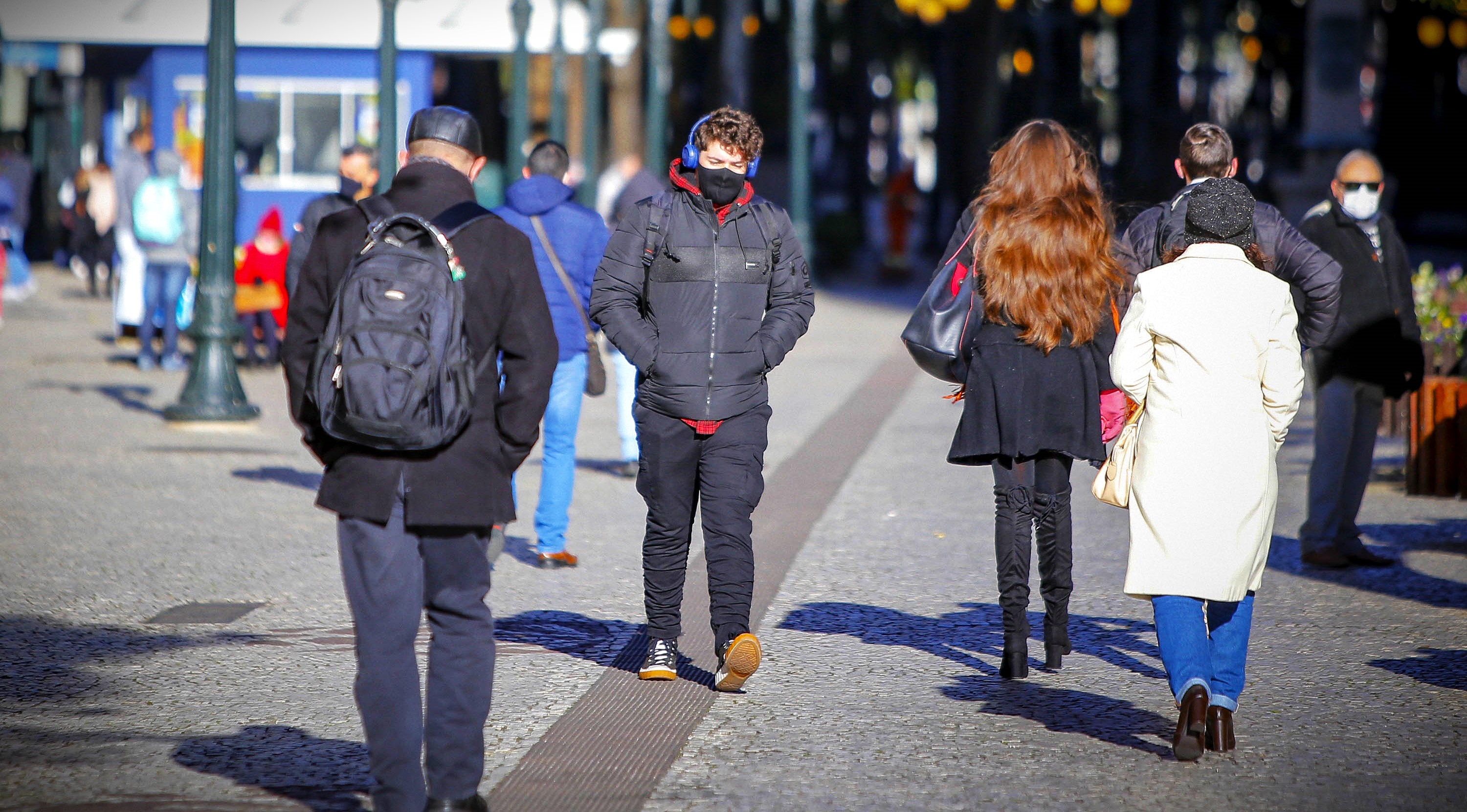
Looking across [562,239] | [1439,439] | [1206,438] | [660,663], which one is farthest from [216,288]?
[1206,438]

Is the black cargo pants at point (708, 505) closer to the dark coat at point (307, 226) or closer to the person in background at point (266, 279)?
the dark coat at point (307, 226)

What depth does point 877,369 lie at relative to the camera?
15227mm

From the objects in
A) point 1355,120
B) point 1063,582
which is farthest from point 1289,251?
point 1355,120

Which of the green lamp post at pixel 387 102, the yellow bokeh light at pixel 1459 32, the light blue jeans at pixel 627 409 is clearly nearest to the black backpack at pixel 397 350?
the light blue jeans at pixel 627 409

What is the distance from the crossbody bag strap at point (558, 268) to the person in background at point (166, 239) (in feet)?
24.2

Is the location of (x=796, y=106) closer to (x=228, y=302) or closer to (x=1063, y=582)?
(x=228, y=302)

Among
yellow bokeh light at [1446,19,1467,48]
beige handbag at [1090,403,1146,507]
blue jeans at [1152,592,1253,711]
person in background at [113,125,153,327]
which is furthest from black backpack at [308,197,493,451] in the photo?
yellow bokeh light at [1446,19,1467,48]

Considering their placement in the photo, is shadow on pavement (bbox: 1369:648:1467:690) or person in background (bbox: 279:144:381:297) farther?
person in background (bbox: 279:144:381:297)

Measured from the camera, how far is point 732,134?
524cm

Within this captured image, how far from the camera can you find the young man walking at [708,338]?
17.3 ft

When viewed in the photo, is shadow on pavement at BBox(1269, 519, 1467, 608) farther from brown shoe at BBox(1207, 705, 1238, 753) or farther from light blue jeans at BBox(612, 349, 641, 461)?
light blue jeans at BBox(612, 349, 641, 461)

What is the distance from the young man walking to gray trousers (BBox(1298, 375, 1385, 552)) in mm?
3163

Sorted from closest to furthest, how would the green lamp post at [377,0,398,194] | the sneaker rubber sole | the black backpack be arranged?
the black backpack → the sneaker rubber sole → the green lamp post at [377,0,398,194]

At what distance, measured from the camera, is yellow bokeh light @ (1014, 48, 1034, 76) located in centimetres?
4312
